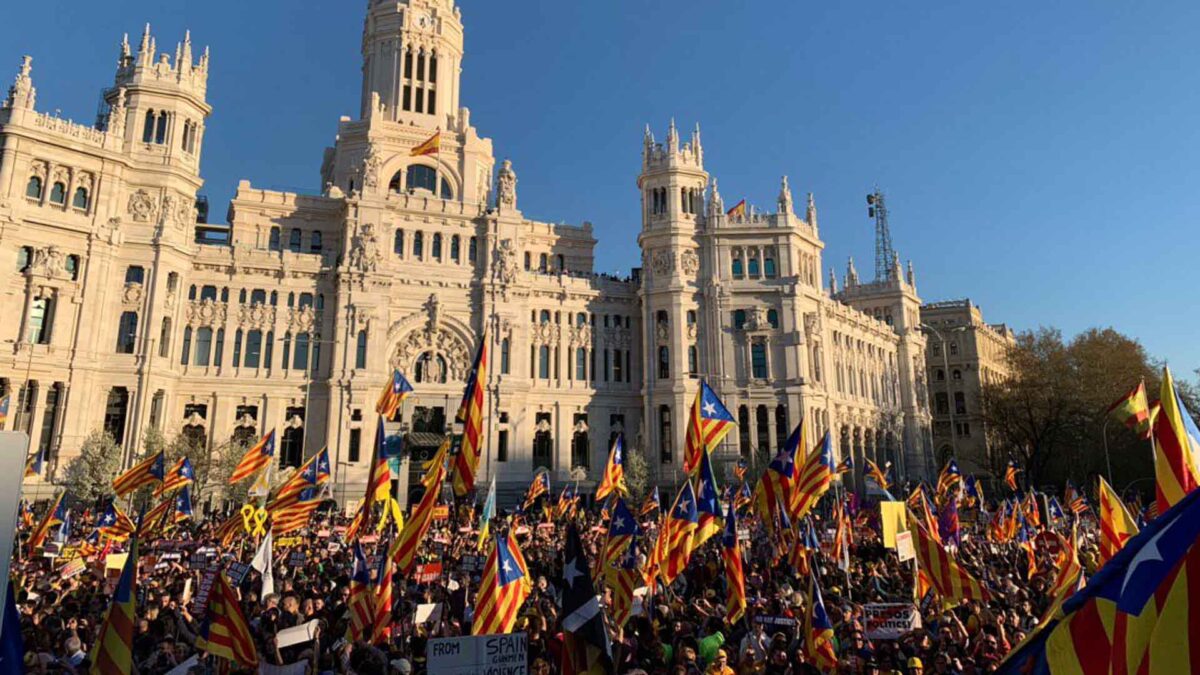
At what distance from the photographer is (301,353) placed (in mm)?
53156

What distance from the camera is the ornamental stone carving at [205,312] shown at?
50.8 m

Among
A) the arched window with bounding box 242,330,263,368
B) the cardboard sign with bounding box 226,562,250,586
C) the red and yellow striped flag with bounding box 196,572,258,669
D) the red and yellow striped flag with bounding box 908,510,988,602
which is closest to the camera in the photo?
the red and yellow striped flag with bounding box 196,572,258,669

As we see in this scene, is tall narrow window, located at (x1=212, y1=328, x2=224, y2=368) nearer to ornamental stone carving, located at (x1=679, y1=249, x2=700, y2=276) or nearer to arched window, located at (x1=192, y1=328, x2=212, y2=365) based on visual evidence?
arched window, located at (x1=192, y1=328, x2=212, y2=365)

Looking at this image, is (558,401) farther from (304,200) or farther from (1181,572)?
(1181,572)

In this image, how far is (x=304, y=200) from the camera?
57.8 metres

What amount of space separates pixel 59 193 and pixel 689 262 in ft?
141

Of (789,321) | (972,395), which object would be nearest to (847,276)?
(972,395)

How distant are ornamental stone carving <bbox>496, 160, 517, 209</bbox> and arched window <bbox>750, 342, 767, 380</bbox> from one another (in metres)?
22.2

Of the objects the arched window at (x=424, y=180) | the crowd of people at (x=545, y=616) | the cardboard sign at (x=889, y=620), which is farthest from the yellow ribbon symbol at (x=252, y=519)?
the arched window at (x=424, y=180)

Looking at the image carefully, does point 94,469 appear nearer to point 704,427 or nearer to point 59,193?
point 59,193

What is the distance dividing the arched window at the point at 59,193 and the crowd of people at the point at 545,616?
32764mm

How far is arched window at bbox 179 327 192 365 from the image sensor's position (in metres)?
50.4

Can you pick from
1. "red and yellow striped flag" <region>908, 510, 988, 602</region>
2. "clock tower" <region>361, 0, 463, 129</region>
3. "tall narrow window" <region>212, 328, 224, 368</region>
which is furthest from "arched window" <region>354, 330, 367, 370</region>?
"red and yellow striped flag" <region>908, 510, 988, 602</region>

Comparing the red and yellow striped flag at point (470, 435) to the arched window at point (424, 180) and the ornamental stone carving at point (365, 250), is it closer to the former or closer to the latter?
the ornamental stone carving at point (365, 250)
